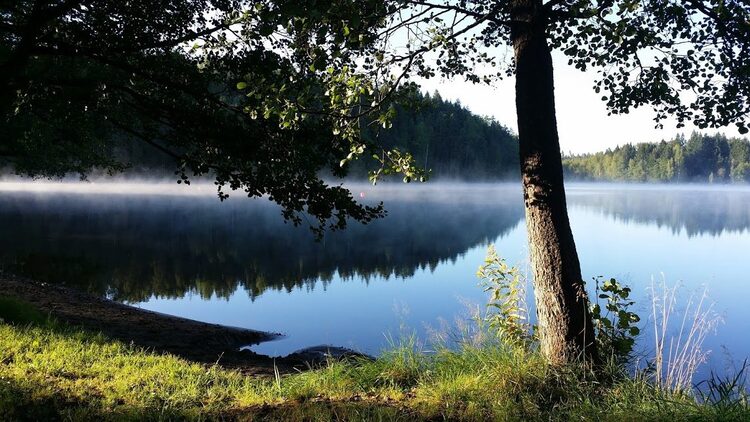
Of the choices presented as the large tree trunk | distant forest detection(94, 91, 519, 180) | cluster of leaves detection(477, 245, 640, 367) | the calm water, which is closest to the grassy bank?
cluster of leaves detection(477, 245, 640, 367)

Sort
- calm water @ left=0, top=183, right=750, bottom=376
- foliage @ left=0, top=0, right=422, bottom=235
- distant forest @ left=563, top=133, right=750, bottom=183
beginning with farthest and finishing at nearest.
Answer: distant forest @ left=563, top=133, right=750, bottom=183 < calm water @ left=0, top=183, right=750, bottom=376 < foliage @ left=0, top=0, right=422, bottom=235

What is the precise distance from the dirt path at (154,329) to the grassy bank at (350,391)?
1810 millimetres

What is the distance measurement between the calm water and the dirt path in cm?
152

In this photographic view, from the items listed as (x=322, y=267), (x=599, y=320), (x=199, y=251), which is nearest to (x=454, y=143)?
(x=199, y=251)

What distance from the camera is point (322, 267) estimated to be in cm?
2364

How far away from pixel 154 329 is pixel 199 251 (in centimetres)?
1643

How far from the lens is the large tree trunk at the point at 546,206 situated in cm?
554

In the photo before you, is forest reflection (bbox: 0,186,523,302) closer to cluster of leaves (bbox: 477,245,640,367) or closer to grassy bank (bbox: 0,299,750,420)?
grassy bank (bbox: 0,299,750,420)

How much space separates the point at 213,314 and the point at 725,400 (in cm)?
1423

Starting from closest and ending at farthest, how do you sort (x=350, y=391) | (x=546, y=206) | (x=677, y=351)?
(x=350, y=391), (x=546, y=206), (x=677, y=351)

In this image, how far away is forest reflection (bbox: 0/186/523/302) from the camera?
1966 centimetres

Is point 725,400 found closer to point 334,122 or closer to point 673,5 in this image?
point 673,5

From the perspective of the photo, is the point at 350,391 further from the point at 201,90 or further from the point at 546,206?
the point at 201,90

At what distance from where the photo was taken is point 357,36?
5.27 metres
